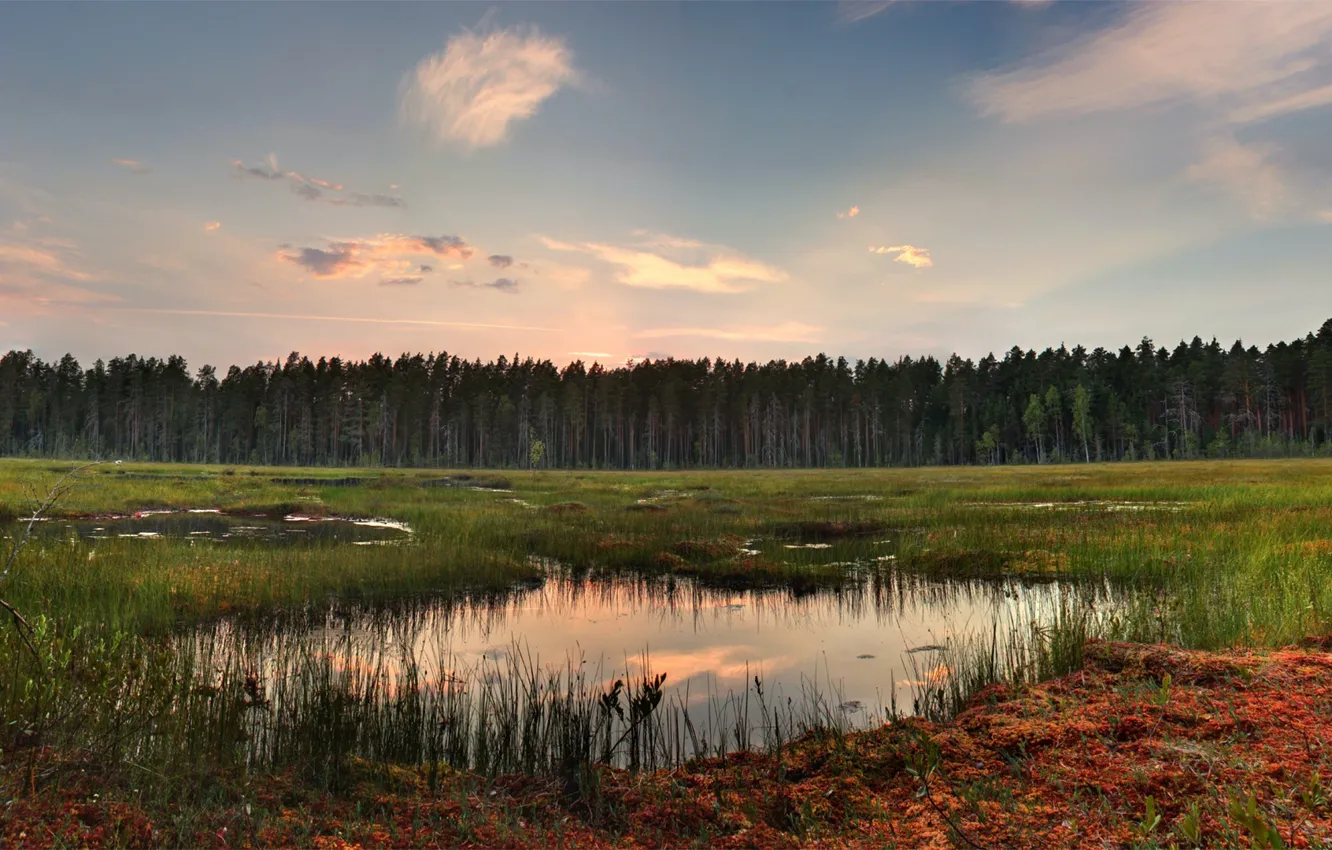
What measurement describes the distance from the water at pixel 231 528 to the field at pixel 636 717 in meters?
5.54

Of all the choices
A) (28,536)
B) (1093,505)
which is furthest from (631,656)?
(1093,505)

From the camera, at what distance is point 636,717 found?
23.6 feet

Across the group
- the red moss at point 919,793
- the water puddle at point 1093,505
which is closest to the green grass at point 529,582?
the water puddle at point 1093,505

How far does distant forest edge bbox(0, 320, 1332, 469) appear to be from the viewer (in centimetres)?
10969

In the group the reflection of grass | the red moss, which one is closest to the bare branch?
the red moss

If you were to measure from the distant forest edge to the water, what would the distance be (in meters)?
83.3

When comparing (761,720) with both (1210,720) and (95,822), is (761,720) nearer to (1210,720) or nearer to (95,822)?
(1210,720)

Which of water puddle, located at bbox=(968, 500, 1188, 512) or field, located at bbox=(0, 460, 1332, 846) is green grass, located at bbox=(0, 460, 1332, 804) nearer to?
field, located at bbox=(0, 460, 1332, 846)

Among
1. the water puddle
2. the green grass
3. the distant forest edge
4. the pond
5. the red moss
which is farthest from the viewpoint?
the distant forest edge

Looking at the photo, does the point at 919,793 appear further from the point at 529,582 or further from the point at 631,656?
the point at 529,582

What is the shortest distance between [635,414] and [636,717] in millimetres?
114536

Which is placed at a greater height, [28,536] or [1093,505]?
[28,536]

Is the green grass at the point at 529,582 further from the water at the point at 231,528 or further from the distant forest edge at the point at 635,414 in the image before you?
the distant forest edge at the point at 635,414

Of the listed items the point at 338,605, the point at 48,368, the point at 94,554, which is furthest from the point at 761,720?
the point at 48,368
